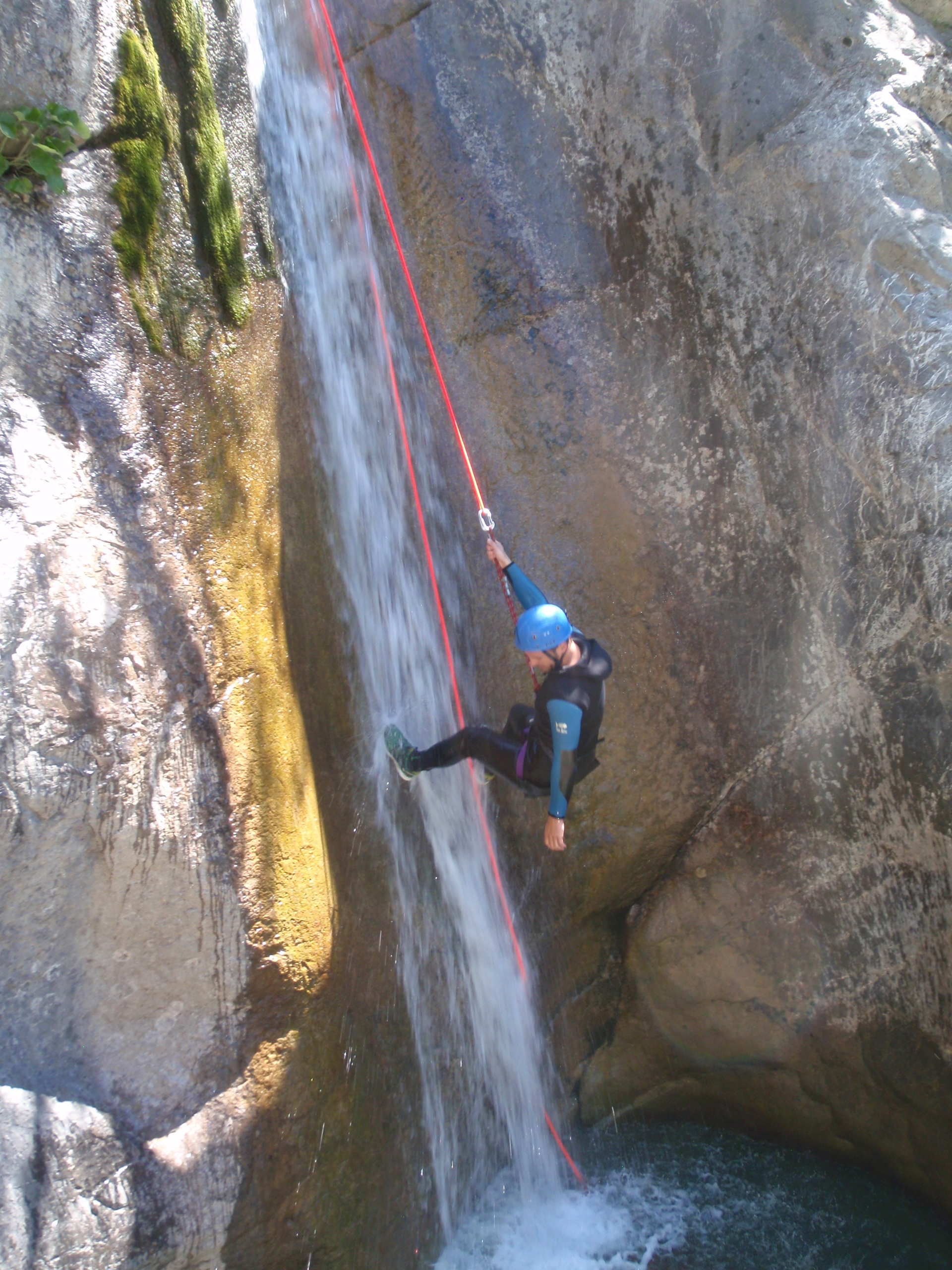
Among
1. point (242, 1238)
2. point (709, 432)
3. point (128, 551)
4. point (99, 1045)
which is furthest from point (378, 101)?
point (242, 1238)

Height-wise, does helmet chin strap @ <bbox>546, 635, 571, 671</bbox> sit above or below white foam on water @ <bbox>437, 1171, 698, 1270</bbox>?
above

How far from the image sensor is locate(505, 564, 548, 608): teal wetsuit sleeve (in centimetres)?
354

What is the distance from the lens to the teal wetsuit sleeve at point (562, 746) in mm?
3324

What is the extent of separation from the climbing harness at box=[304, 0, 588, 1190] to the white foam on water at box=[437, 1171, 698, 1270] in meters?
0.20

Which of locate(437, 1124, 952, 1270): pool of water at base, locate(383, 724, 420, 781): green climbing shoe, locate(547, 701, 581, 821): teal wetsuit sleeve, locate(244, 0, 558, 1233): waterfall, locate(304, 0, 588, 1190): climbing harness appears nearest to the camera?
locate(547, 701, 581, 821): teal wetsuit sleeve

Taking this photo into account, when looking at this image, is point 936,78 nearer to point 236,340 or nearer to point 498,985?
point 236,340

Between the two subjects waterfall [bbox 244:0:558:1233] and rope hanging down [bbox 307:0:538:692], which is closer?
waterfall [bbox 244:0:558:1233]

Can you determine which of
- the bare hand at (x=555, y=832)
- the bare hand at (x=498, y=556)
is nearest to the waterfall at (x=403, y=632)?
the bare hand at (x=498, y=556)

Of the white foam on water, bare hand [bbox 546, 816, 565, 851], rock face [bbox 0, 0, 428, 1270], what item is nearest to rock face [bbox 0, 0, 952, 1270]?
rock face [bbox 0, 0, 428, 1270]

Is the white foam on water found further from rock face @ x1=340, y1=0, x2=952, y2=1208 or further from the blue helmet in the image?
the blue helmet

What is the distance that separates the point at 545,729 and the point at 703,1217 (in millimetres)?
2874

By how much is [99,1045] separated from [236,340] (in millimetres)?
2728

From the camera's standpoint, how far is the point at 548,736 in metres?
3.51

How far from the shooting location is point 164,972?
9.25 ft
